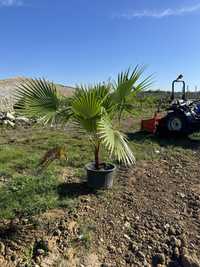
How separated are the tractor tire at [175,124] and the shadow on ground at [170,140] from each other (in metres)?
0.13

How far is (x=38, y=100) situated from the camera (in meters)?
3.80

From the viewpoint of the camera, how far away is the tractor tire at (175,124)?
726 cm

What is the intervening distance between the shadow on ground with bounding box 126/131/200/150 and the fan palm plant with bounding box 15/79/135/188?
3.24 m

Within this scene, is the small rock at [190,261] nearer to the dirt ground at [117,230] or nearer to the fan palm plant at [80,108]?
the dirt ground at [117,230]

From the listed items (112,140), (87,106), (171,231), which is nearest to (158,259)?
(171,231)

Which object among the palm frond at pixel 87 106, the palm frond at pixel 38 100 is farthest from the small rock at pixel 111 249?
the palm frond at pixel 38 100

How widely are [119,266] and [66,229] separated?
2.04ft

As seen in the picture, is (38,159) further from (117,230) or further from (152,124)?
(152,124)

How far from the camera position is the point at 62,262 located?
2896 mm

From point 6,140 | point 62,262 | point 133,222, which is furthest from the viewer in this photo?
point 6,140

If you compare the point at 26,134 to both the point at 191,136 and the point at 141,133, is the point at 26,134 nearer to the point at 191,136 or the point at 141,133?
the point at 141,133

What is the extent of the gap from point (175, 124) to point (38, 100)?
424 cm

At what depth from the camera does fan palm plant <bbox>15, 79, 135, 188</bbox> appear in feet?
11.4

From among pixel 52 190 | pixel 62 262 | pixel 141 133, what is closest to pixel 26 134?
pixel 141 133
